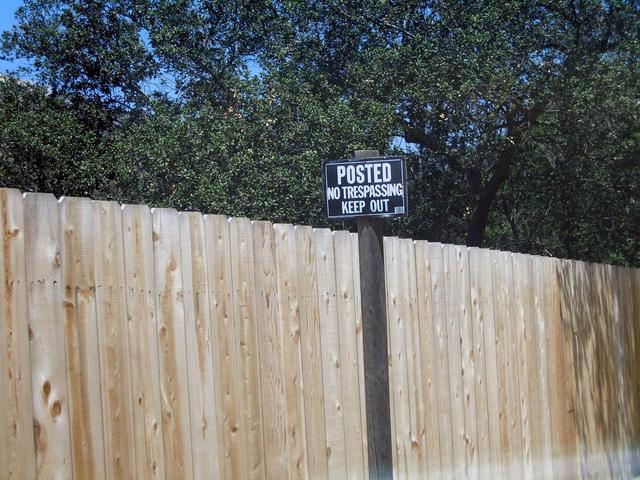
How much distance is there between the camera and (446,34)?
15789 mm

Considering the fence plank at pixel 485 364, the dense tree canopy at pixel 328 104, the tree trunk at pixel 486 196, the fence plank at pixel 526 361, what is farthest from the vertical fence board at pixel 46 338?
the tree trunk at pixel 486 196

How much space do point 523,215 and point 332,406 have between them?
15657 mm

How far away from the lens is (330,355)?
5.32 m

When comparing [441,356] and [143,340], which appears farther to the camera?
[441,356]

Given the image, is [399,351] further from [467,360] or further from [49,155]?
[49,155]

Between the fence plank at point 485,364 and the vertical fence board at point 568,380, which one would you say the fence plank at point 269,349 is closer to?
the fence plank at point 485,364

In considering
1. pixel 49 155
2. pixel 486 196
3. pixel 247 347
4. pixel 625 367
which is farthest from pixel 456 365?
pixel 486 196

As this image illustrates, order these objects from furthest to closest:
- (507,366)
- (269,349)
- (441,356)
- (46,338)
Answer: (507,366), (441,356), (269,349), (46,338)

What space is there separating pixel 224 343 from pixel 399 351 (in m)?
1.72

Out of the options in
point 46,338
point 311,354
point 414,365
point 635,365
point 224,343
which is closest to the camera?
point 46,338

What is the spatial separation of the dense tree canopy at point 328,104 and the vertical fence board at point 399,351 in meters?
7.60

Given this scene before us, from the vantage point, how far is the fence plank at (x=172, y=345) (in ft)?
13.7

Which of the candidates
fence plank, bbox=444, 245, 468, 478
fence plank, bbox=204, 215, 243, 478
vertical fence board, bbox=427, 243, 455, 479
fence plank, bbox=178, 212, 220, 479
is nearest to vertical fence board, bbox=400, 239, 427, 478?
vertical fence board, bbox=427, 243, 455, 479

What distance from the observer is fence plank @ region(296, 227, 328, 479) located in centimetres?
511
